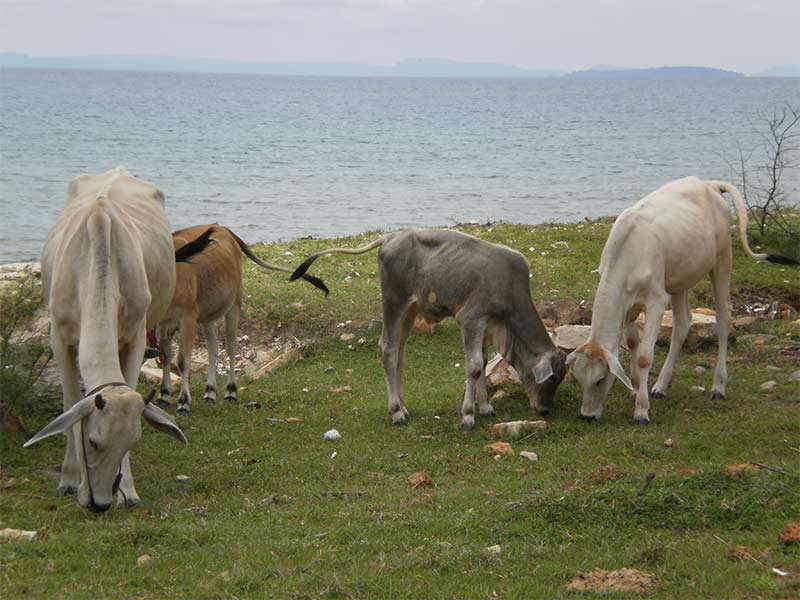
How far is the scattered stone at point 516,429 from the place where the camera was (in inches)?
404

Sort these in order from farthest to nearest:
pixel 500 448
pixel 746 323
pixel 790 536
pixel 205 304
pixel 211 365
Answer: pixel 746 323, pixel 211 365, pixel 205 304, pixel 500 448, pixel 790 536

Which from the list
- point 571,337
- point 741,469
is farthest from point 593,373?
point 741,469

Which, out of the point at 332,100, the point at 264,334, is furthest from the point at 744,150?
the point at 332,100

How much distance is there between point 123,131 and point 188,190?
32.9m

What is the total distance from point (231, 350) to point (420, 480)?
4.29 m

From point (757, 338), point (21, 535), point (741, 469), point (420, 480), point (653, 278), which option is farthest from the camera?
point (757, 338)

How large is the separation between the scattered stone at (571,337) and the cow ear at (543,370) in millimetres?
1200

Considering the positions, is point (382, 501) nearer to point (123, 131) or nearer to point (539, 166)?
point (539, 166)

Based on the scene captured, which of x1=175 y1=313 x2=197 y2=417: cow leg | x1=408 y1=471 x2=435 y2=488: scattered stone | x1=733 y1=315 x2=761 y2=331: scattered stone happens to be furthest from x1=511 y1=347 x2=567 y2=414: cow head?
x1=733 y1=315 x2=761 y2=331: scattered stone

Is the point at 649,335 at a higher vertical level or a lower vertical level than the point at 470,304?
lower

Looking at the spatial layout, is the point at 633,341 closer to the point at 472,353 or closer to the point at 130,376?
the point at 472,353

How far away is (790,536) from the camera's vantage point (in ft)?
22.6

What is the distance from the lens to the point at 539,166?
183ft

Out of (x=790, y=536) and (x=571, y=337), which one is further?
(x=571, y=337)
